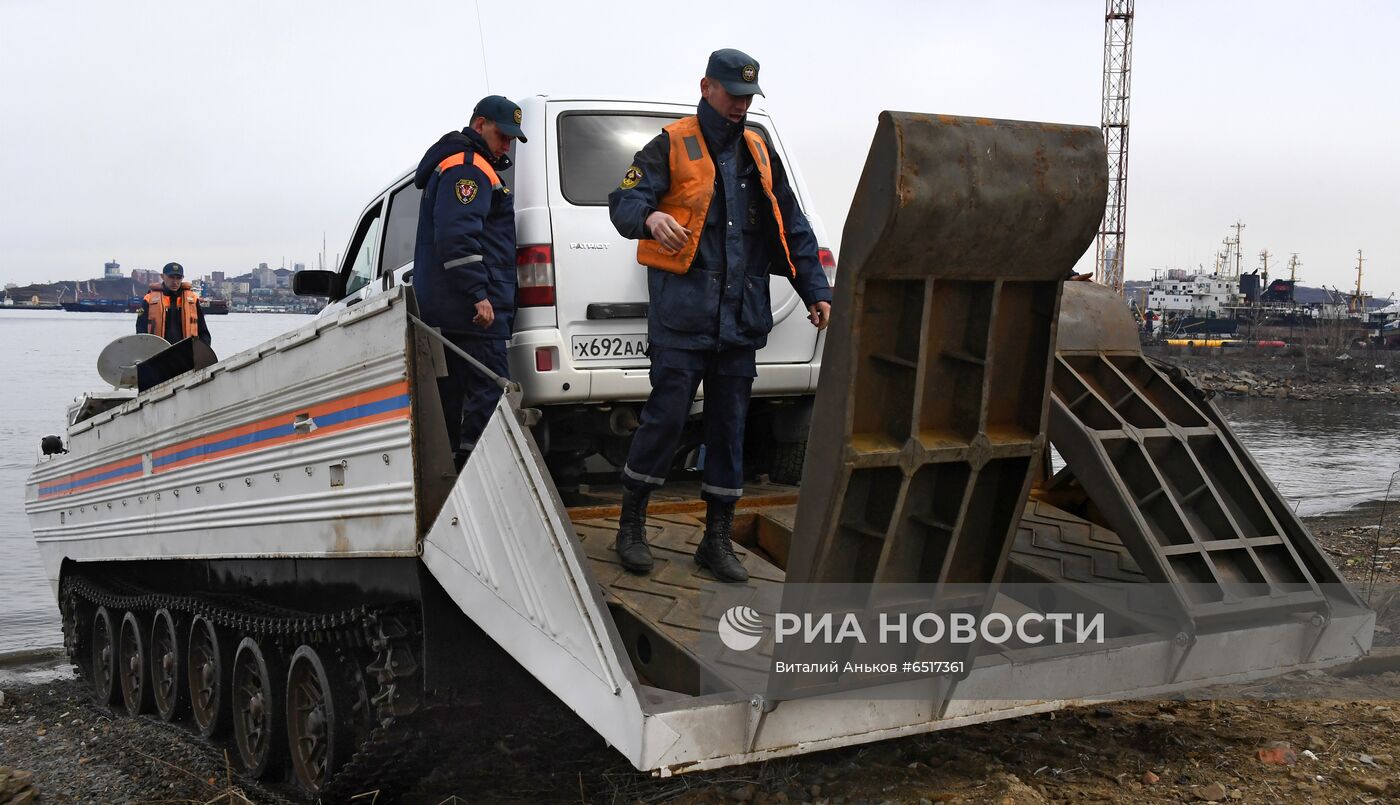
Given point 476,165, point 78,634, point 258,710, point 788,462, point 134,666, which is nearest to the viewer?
point 476,165

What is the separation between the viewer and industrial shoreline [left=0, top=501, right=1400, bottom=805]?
13.3 feet

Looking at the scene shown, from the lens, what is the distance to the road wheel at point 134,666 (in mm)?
6992

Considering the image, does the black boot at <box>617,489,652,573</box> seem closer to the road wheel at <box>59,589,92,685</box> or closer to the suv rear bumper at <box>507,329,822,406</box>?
the suv rear bumper at <box>507,329,822,406</box>

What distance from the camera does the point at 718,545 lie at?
13.2 feet

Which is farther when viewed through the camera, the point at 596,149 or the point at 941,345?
the point at 596,149

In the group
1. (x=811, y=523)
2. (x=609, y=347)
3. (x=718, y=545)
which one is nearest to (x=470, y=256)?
(x=609, y=347)

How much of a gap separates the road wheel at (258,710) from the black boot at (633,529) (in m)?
2.00

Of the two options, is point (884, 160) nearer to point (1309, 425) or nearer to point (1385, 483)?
point (1385, 483)

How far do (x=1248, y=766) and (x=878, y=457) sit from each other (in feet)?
7.12

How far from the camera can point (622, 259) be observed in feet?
15.8

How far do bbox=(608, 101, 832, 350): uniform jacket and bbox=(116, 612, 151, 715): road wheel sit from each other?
454cm

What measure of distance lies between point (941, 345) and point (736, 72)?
1183 millimetres

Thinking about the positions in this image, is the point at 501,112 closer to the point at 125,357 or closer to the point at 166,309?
the point at 125,357

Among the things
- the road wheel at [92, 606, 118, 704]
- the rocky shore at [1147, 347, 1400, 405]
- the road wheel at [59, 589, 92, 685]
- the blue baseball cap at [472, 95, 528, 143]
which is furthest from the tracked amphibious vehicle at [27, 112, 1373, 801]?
the rocky shore at [1147, 347, 1400, 405]
